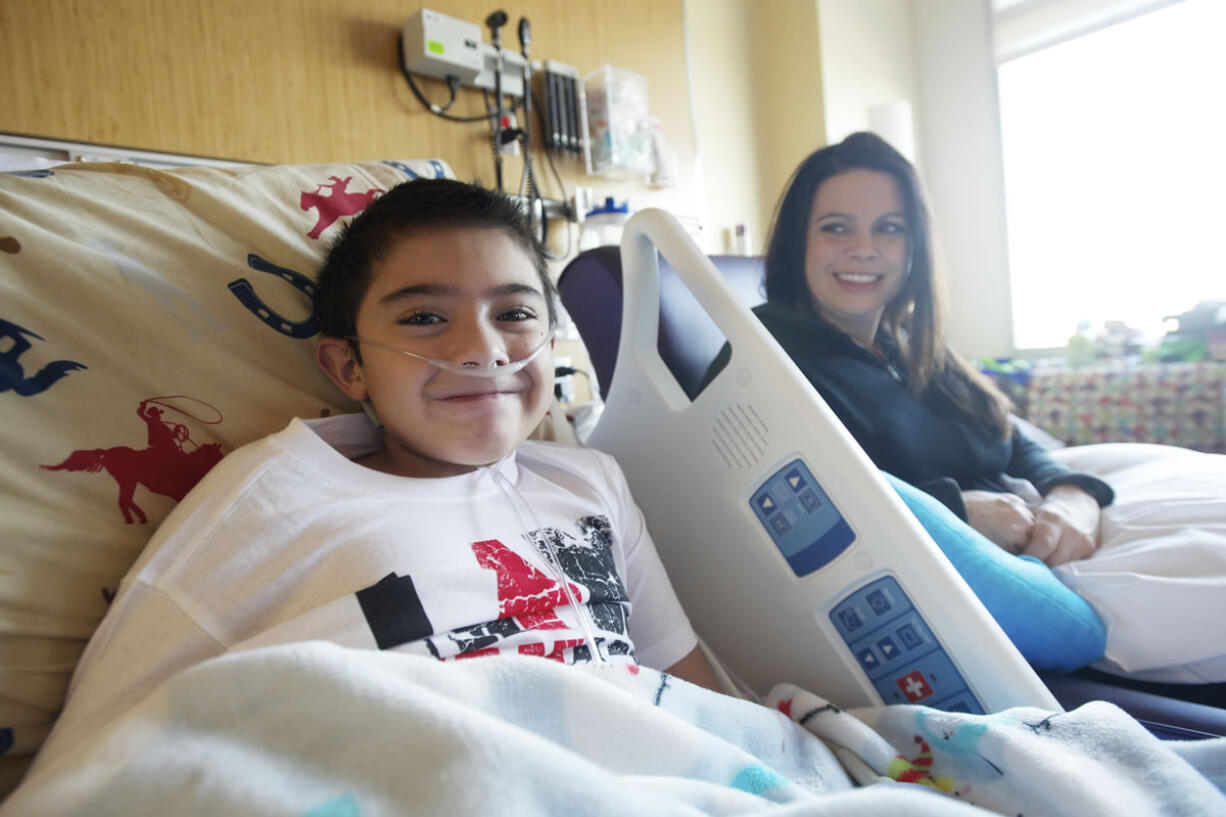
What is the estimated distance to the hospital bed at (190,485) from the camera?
0.37 meters

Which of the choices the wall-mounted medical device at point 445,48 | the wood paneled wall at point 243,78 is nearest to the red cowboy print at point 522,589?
the wood paneled wall at point 243,78

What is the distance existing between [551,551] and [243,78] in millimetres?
1763

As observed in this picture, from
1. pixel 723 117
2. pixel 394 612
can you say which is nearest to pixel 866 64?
pixel 723 117

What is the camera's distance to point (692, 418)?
88cm

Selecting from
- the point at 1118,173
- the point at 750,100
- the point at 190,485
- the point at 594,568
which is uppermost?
the point at 750,100

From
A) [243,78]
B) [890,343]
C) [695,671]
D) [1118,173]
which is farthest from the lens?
[1118,173]

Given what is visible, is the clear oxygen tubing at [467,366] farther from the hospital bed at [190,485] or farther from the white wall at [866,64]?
the white wall at [866,64]

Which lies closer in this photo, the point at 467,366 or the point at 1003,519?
the point at 467,366

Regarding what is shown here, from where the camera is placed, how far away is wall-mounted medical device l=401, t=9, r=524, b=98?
2.04 metres

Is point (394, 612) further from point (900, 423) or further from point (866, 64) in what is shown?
point (866, 64)

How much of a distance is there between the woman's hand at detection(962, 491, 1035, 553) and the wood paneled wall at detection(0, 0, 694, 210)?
6.20 ft

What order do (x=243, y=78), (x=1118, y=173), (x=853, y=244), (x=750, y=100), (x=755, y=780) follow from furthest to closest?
(x=750, y=100) → (x=1118, y=173) → (x=243, y=78) → (x=853, y=244) → (x=755, y=780)

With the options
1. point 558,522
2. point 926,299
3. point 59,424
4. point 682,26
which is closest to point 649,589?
point 558,522

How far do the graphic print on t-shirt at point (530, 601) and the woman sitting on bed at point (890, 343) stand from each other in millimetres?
517
